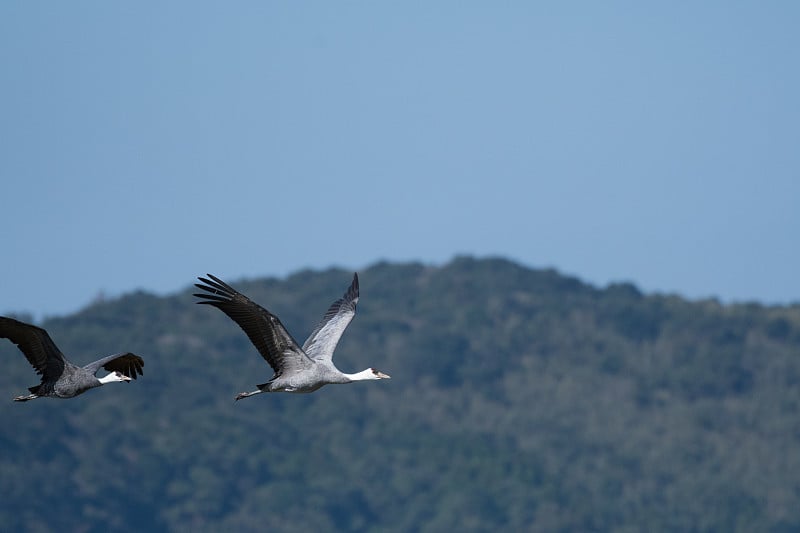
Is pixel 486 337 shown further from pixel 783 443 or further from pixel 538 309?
pixel 783 443

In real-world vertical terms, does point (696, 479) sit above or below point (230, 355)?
below

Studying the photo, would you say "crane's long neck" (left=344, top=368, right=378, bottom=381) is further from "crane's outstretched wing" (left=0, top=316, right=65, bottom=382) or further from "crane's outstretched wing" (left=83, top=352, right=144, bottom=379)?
"crane's outstretched wing" (left=0, top=316, right=65, bottom=382)

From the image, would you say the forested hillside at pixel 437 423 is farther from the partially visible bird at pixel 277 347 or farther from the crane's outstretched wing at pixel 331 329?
the partially visible bird at pixel 277 347

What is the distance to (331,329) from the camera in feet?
84.6

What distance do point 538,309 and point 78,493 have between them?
5939cm

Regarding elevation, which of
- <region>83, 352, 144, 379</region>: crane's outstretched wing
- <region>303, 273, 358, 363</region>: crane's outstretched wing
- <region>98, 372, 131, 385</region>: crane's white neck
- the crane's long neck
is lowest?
the crane's long neck

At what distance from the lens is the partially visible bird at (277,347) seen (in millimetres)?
22297

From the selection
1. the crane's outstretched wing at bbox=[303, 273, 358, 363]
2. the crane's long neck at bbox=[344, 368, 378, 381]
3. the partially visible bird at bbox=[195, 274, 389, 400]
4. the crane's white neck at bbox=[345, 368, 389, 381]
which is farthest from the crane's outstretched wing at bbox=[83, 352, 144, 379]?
the crane's white neck at bbox=[345, 368, 389, 381]

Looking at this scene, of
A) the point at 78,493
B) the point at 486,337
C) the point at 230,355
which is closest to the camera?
the point at 78,493

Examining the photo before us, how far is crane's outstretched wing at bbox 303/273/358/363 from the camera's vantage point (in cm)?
2505

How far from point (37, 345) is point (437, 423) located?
10938 centimetres

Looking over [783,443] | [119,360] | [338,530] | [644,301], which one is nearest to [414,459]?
[338,530]

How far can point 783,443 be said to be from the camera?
128 meters

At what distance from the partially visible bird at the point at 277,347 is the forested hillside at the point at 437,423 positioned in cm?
8433
